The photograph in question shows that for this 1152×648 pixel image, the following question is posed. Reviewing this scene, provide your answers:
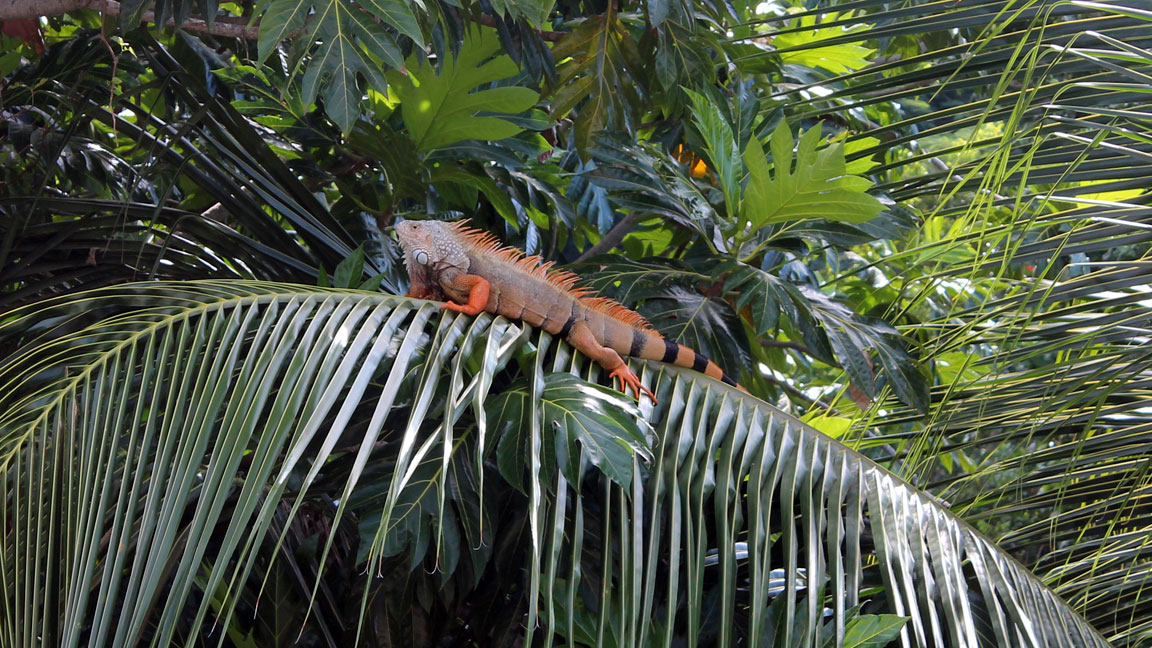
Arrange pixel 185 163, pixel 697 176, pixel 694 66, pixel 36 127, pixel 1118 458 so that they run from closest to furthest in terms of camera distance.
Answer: pixel 1118 458 < pixel 185 163 < pixel 694 66 < pixel 36 127 < pixel 697 176

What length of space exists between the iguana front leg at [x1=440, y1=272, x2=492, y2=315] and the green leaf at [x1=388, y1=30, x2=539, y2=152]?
24.6 inches

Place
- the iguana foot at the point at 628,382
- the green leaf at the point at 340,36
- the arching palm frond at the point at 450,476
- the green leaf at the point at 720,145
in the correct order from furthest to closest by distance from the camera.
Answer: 1. the green leaf at the point at 720,145
2. the iguana foot at the point at 628,382
3. the green leaf at the point at 340,36
4. the arching palm frond at the point at 450,476

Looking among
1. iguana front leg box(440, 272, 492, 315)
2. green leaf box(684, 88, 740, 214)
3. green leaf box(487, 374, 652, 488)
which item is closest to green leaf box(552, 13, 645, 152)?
green leaf box(684, 88, 740, 214)

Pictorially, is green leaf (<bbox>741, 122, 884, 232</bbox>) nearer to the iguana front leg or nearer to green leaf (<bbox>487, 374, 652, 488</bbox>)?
the iguana front leg

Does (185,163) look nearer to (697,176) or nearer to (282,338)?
(282,338)

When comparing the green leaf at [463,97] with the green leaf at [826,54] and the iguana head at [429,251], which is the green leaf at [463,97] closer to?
the iguana head at [429,251]

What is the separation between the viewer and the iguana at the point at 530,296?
2.63m

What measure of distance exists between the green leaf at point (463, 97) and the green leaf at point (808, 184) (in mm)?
832

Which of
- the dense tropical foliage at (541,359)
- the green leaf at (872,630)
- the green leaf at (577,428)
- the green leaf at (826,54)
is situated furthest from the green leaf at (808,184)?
the green leaf at (826,54)

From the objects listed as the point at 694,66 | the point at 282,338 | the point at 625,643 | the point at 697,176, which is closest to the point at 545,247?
the point at 697,176

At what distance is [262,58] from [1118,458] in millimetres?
2671

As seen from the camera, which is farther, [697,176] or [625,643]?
[697,176]

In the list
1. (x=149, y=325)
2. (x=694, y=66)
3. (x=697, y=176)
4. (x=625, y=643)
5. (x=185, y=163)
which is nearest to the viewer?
(x=625, y=643)

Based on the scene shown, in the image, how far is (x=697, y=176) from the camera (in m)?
4.20
